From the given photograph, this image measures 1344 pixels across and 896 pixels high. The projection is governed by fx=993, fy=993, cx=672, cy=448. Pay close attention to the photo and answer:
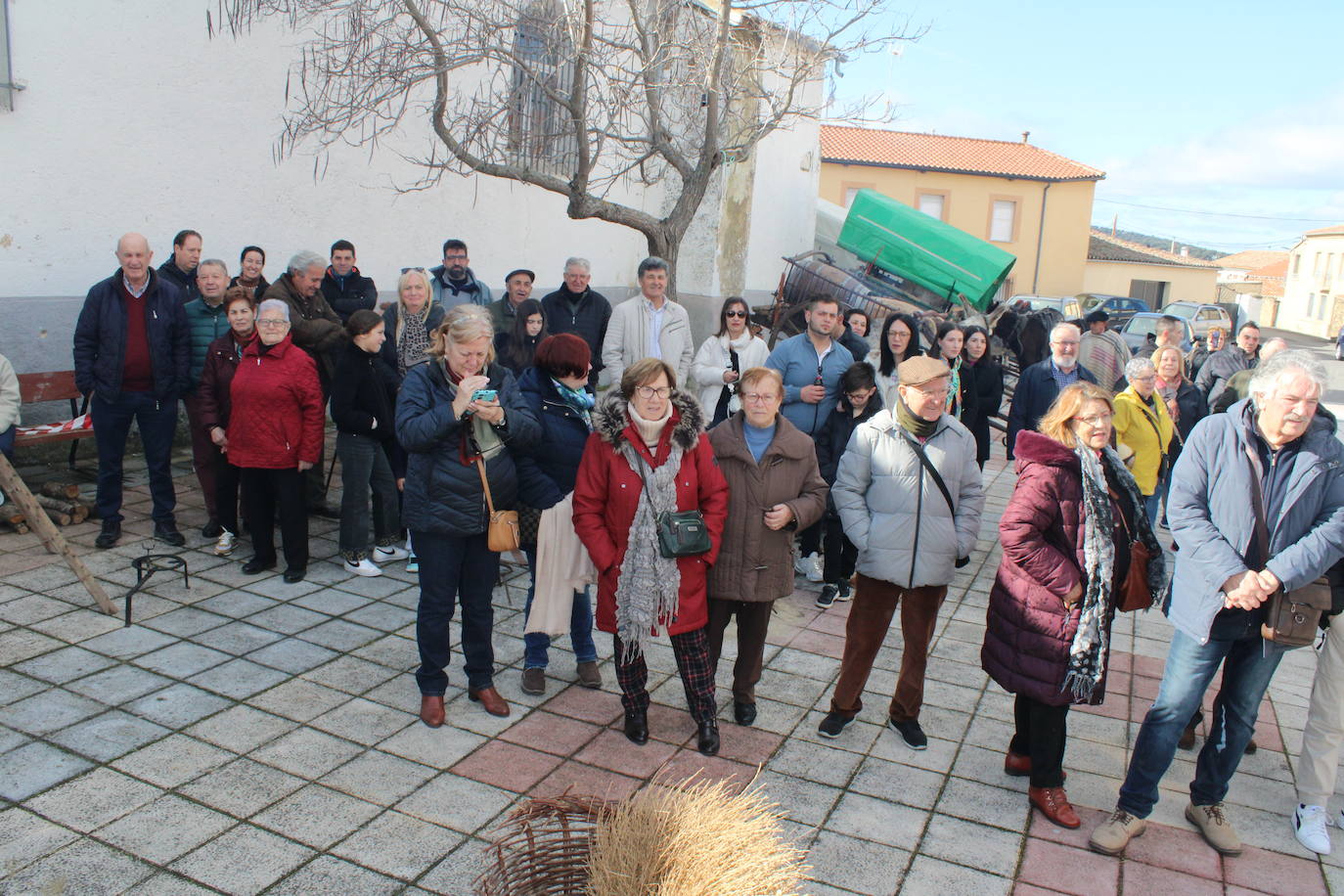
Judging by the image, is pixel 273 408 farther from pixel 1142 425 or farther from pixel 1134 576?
pixel 1142 425

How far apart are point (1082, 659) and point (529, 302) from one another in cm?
498

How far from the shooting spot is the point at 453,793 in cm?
374

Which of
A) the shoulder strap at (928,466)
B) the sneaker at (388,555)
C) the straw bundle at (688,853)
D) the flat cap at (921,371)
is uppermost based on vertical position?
the flat cap at (921,371)

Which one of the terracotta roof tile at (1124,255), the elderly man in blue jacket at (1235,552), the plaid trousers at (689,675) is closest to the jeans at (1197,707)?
the elderly man in blue jacket at (1235,552)

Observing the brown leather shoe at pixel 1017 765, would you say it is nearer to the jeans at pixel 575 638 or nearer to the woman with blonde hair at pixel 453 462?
the jeans at pixel 575 638

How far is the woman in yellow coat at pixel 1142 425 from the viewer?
6223 millimetres

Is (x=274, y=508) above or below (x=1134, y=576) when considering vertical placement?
below

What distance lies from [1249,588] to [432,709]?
320 cm

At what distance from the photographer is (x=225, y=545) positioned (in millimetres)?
6242

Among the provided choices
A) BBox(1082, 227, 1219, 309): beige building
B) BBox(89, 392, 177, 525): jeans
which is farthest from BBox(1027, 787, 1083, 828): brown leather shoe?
BBox(1082, 227, 1219, 309): beige building

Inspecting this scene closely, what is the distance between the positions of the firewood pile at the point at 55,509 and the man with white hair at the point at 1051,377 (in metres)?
6.20

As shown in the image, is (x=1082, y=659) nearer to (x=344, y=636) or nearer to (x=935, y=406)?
(x=935, y=406)

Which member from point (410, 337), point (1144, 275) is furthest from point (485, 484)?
point (1144, 275)

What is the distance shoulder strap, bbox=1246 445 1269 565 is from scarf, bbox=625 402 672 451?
2158mm
